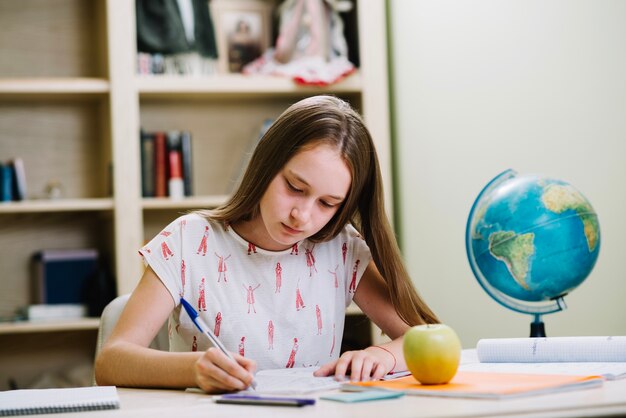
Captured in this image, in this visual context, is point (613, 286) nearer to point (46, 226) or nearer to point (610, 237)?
point (610, 237)

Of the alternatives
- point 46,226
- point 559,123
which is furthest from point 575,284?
point 46,226

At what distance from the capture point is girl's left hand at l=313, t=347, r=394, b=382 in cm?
129

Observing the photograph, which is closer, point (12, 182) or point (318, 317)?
point (318, 317)

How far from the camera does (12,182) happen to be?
10.1ft

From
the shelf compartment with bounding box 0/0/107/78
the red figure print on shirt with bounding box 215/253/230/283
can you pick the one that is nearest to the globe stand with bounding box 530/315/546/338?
the red figure print on shirt with bounding box 215/253/230/283

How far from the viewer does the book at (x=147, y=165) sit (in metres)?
3.12

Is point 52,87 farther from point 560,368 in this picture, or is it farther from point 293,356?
point 560,368

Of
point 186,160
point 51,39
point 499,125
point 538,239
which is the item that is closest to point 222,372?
point 538,239

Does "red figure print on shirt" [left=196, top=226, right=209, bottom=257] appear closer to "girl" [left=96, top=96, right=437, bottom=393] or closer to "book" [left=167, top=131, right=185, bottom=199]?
"girl" [left=96, top=96, right=437, bottom=393]

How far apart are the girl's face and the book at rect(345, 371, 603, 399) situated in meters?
0.39

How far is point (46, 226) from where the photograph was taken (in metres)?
3.28

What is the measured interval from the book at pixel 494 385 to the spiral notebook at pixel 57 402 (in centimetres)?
34

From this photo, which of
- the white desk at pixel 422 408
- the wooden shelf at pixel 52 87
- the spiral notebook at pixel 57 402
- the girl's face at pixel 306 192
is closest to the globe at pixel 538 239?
the girl's face at pixel 306 192

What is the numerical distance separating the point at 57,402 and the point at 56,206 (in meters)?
2.02
